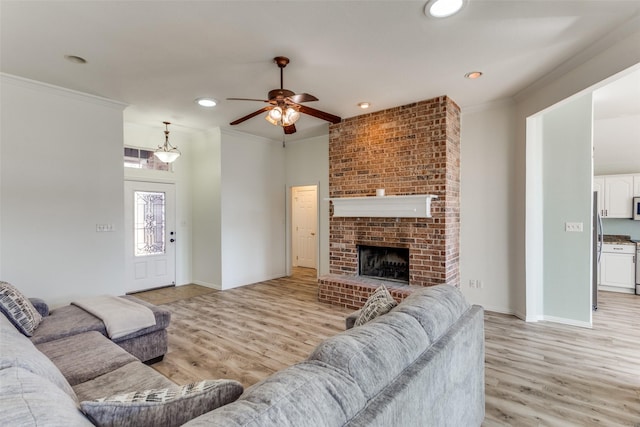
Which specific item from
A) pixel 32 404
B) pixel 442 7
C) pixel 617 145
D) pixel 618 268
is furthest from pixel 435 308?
pixel 617 145

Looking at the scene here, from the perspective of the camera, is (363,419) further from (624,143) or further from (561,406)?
(624,143)

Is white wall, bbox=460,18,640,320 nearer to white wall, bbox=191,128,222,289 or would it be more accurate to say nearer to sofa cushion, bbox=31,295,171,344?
→ sofa cushion, bbox=31,295,171,344

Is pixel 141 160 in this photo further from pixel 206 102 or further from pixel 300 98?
pixel 300 98

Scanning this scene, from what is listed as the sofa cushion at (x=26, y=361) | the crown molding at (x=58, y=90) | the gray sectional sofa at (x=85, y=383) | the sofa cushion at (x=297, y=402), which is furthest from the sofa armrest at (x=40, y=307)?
the sofa cushion at (x=297, y=402)

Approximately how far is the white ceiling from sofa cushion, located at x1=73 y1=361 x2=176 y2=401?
241 centimetres

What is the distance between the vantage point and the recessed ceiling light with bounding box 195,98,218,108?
3.94 meters

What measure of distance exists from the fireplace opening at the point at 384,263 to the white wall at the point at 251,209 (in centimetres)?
226

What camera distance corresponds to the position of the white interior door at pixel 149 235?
17.0ft

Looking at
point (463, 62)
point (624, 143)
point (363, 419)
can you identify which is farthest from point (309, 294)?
point (624, 143)

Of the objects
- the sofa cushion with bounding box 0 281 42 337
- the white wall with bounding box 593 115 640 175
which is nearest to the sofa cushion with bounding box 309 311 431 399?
the sofa cushion with bounding box 0 281 42 337

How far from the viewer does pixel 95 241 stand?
3857mm

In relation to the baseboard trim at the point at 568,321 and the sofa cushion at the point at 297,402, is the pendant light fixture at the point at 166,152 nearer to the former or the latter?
the sofa cushion at the point at 297,402

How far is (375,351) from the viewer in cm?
113

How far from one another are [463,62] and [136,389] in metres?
3.63
